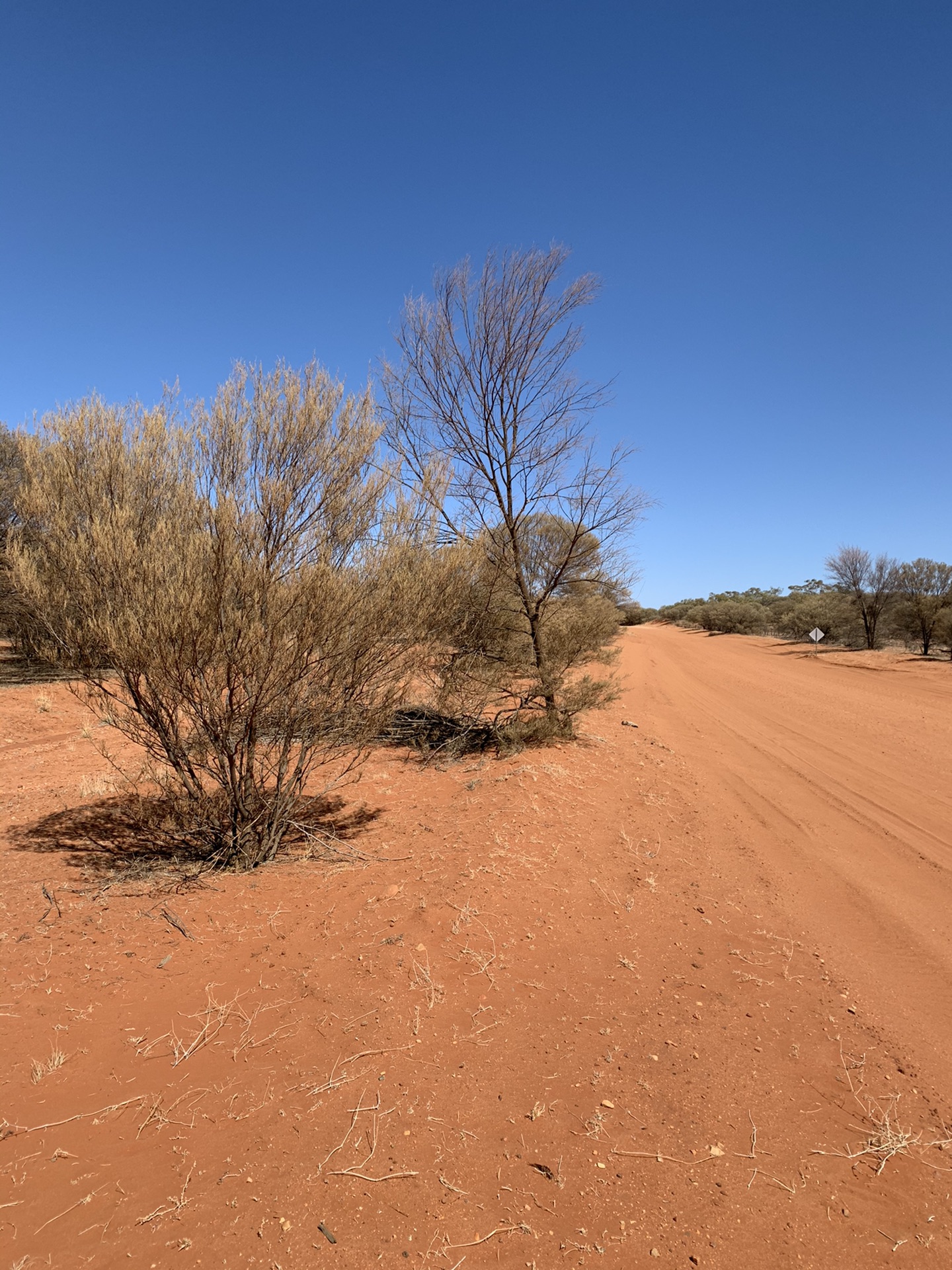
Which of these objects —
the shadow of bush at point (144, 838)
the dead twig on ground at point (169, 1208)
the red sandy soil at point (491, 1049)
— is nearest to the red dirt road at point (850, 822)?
the red sandy soil at point (491, 1049)

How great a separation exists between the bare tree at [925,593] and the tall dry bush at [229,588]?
29.8m

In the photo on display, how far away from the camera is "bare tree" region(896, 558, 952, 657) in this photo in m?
27.1

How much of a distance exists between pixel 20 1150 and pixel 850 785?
28.6 ft

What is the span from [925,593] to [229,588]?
1344 inches

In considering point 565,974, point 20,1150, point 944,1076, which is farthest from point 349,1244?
point 944,1076

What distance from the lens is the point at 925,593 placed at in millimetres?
28828

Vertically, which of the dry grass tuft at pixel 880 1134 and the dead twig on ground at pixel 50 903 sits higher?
the dead twig on ground at pixel 50 903

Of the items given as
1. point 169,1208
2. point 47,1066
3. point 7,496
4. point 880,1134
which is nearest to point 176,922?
point 47,1066

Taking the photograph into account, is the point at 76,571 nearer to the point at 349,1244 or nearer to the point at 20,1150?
the point at 20,1150

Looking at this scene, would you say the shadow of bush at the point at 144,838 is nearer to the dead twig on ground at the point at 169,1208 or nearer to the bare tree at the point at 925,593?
the dead twig on ground at the point at 169,1208

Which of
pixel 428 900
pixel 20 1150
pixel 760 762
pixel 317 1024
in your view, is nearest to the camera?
pixel 20 1150

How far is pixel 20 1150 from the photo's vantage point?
93.4 inches

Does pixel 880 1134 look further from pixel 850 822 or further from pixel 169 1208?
pixel 850 822

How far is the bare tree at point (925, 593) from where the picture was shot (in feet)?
89.0
